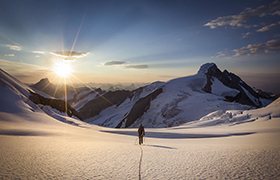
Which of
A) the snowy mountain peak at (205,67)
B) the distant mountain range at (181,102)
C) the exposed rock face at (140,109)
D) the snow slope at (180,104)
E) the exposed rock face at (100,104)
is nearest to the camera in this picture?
the snow slope at (180,104)

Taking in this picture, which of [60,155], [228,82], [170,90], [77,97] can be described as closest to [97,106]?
[77,97]

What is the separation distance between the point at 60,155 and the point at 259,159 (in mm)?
6106

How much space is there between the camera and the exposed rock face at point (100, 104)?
9275cm

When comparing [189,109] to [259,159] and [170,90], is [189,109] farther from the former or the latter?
[259,159]

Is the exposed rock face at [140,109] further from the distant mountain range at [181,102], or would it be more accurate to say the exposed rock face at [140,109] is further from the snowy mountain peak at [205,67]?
the snowy mountain peak at [205,67]

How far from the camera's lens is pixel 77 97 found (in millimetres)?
134875

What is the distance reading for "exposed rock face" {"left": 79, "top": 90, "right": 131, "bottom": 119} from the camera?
304 feet

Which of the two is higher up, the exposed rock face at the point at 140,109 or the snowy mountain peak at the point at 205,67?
the snowy mountain peak at the point at 205,67

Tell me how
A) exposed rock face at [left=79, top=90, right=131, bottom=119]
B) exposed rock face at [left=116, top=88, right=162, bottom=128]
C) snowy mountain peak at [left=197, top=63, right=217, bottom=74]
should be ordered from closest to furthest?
exposed rock face at [left=116, top=88, right=162, bottom=128] → snowy mountain peak at [left=197, top=63, right=217, bottom=74] → exposed rock face at [left=79, top=90, right=131, bottom=119]

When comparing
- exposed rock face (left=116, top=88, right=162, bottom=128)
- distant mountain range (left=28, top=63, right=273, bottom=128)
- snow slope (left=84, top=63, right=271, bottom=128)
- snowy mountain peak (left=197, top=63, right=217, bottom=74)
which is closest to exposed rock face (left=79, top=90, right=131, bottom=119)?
distant mountain range (left=28, top=63, right=273, bottom=128)

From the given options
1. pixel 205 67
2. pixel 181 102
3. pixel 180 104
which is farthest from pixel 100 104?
pixel 205 67

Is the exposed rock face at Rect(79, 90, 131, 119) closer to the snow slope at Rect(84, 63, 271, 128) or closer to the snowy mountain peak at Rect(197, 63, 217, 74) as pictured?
the snow slope at Rect(84, 63, 271, 128)

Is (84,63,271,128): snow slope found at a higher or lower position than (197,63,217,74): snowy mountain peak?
lower

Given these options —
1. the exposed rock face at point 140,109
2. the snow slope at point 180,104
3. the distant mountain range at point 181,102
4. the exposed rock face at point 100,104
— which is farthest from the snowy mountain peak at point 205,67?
the exposed rock face at point 100,104
